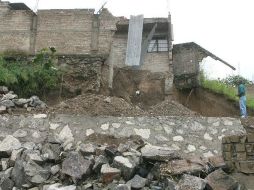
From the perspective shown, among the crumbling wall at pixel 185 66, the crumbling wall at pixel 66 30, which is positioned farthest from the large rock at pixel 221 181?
the crumbling wall at pixel 66 30

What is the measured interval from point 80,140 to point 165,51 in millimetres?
11079

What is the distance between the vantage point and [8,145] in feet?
24.7

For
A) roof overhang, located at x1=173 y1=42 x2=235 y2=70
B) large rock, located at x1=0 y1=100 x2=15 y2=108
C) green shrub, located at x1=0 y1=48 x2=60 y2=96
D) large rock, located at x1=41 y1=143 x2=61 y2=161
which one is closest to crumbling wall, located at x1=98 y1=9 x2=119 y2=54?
green shrub, located at x1=0 y1=48 x2=60 y2=96

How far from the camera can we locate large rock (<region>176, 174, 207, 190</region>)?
5.99 m

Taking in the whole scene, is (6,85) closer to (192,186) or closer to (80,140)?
(80,140)

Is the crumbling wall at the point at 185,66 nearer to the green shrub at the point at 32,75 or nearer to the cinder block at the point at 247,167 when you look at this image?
the green shrub at the point at 32,75

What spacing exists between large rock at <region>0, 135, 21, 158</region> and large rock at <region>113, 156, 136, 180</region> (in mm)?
1929

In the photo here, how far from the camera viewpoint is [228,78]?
22.4 metres

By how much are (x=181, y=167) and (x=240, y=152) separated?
3.49ft

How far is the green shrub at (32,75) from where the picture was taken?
13.2 meters

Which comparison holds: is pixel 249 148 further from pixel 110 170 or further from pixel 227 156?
pixel 110 170

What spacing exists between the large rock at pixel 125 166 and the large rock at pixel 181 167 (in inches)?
17.0

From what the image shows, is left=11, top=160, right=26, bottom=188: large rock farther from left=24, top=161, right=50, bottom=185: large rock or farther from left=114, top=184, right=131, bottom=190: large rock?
left=114, top=184, right=131, bottom=190: large rock

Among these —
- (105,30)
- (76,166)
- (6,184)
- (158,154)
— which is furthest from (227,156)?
(105,30)
